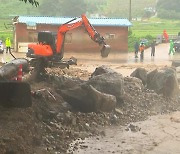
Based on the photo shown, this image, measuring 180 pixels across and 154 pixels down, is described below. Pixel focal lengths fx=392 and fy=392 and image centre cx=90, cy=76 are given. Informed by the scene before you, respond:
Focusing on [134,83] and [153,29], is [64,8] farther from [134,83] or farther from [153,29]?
[134,83]

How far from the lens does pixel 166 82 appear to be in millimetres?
14867

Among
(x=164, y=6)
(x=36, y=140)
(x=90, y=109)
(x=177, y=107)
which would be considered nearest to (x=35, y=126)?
(x=36, y=140)

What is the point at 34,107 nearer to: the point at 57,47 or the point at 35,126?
the point at 35,126

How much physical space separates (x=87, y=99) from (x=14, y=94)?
2.72m

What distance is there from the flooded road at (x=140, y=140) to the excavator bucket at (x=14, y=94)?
1.91 meters

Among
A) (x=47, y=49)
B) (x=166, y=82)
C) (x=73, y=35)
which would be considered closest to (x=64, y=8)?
(x=73, y=35)

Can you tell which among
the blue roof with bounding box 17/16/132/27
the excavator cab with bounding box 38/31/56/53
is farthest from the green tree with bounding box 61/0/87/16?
the excavator cab with bounding box 38/31/56/53

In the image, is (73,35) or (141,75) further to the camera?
(73,35)

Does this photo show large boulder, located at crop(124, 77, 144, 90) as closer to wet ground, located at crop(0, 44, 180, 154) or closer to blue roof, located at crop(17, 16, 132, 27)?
wet ground, located at crop(0, 44, 180, 154)

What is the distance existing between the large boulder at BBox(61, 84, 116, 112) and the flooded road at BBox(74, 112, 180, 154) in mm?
898

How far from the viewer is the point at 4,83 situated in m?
9.88

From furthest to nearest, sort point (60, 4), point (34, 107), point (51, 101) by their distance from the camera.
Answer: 1. point (60, 4)
2. point (51, 101)
3. point (34, 107)

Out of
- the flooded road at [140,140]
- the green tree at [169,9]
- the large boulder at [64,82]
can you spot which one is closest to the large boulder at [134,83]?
the large boulder at [64,82]

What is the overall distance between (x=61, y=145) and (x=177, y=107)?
6160mm
